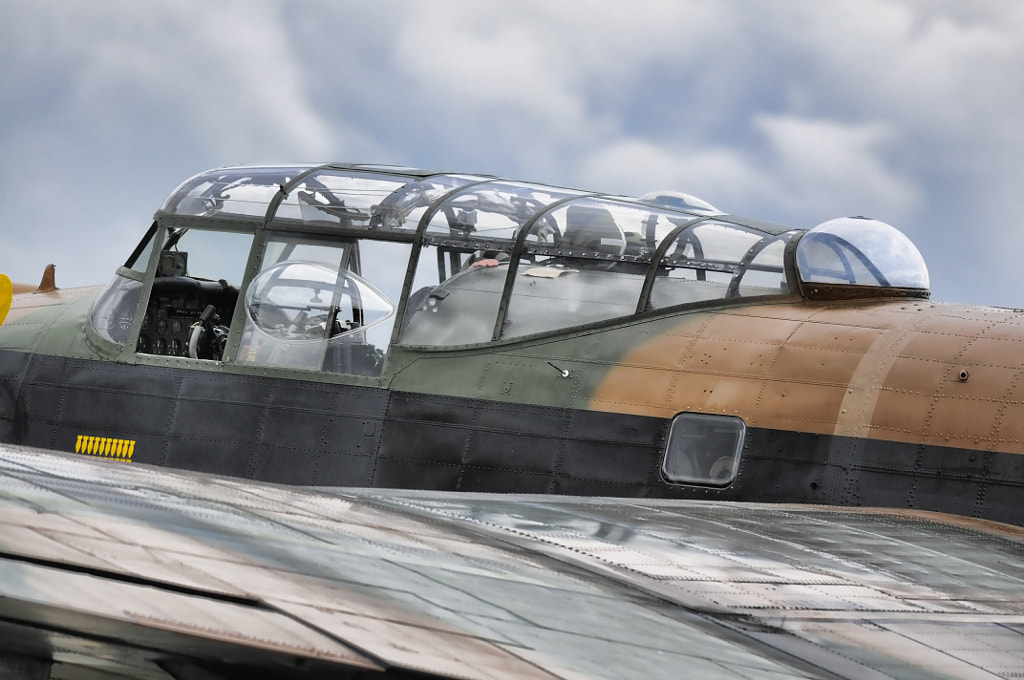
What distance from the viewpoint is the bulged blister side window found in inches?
283

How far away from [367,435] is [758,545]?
3.56m

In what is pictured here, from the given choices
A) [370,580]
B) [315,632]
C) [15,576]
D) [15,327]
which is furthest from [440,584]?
[15,327]

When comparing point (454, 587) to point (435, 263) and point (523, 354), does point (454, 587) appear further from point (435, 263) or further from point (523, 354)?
point (435, 263)

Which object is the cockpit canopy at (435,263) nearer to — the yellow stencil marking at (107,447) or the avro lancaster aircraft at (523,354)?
the avro lancaster aircraft at (523,354)

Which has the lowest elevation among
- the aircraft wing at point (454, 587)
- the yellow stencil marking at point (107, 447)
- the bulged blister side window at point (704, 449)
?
the yellow stencil marking at point (107, 447)

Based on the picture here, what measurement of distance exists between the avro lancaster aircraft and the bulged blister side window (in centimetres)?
1

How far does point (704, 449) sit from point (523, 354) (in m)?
1.41

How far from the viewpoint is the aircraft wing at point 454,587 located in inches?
95.6

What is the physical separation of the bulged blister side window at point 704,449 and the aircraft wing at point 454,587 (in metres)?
1.18

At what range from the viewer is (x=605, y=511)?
586 centimetres

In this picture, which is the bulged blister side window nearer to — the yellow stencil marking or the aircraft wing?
the aircraft wing

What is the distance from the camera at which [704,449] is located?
23.9ft

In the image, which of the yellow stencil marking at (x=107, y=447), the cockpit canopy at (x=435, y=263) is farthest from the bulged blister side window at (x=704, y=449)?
the yellow stencil marking at (x=107, y=447)

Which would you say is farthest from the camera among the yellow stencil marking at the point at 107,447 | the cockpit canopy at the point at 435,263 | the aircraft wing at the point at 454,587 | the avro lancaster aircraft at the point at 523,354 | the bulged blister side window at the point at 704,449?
the yellow stencil marking at the point at 107,447
